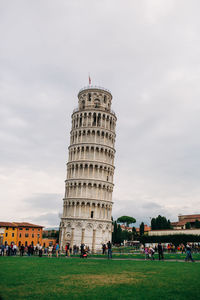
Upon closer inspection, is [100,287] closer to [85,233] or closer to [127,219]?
[85,233]

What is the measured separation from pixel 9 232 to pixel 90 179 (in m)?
49.5

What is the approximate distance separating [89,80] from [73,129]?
15486 millimetres

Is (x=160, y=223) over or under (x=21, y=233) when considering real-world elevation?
over

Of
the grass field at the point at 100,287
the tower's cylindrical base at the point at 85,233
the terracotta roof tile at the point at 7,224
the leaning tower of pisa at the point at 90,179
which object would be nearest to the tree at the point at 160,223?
the leaning tower of pisa at the point at 90,179

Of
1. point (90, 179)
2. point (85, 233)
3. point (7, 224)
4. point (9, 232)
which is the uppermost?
point (90, 179)

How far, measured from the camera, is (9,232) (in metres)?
97.7

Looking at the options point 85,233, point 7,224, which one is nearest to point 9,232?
point 7,224

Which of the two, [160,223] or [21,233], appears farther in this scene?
[21,233]

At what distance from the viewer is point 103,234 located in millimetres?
65438

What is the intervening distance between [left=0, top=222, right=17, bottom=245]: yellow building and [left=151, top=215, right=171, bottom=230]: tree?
50.3 meters

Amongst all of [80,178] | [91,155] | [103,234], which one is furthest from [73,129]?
[103,234]

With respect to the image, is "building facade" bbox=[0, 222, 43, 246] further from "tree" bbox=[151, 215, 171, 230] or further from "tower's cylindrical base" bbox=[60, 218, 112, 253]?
"tree" bbox=[151, 215, 171, 230]

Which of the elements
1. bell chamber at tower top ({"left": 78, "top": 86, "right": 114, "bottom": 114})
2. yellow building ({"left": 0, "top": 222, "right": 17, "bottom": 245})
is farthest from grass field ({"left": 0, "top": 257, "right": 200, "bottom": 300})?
yellow building ({"left": 0, "top": 222, "right": 17, "bottom": 245})

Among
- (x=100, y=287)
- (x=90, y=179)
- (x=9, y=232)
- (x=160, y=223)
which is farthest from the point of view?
(x=9, y=232)
